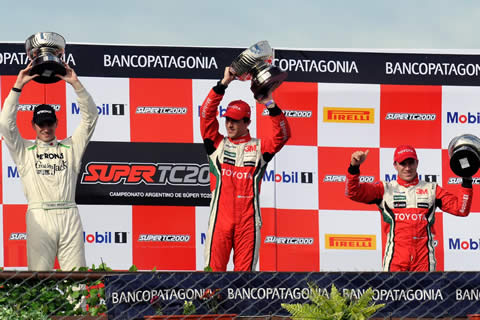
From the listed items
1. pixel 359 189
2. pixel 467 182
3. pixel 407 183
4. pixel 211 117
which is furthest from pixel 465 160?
pixel 211 117

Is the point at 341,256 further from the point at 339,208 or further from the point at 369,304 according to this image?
the point at 369,304

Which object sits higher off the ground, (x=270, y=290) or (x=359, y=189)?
(x=359, y=189)

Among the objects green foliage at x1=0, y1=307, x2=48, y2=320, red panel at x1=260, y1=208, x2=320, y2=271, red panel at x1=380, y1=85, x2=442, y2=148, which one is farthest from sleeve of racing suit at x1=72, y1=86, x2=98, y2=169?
red panel at x1=380, y1=85, x2=442, y2=148

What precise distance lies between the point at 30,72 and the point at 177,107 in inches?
63.9

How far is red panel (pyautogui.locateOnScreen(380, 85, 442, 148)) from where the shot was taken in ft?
24.4

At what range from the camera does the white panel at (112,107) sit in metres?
7.23

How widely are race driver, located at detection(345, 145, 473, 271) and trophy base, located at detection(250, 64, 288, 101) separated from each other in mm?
818

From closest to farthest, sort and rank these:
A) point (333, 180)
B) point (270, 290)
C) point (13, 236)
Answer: point (270, 290)
point (13, 236)
point (333, 180)

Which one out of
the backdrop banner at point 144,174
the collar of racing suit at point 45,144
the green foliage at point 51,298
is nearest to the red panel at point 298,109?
the backdrop banner at point 144,174

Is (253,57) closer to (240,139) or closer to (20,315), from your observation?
(240,139)

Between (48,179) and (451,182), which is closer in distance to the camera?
(48,179)

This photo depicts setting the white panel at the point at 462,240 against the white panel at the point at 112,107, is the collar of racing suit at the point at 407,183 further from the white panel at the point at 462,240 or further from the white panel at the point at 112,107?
the white panel at the point at 112,107

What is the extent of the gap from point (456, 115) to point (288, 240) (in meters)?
1.86

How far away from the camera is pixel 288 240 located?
7.27m
